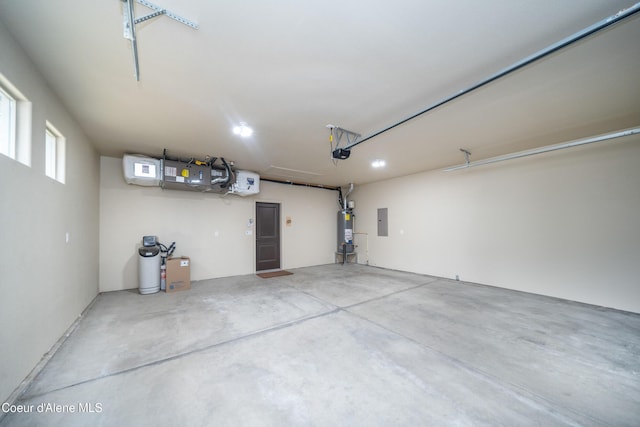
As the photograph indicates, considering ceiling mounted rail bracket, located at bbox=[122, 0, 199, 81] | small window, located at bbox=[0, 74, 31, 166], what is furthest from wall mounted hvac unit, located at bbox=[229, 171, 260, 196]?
ceiling mounted rail bracket, located at bbox=[122, 0, 199, 81]

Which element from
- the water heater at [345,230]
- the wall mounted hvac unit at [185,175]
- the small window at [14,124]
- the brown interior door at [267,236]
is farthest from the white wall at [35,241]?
the water heater at [345,230]

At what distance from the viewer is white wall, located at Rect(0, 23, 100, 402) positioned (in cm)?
170

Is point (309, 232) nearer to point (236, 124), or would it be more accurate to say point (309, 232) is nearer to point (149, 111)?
point (236, 124)

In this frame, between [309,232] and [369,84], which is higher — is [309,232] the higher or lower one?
the lower one

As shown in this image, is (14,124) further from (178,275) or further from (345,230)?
(345,230)

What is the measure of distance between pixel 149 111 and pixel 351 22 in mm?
2590

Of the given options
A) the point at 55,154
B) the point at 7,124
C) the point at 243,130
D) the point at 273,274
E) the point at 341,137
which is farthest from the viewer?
the point at 273,274

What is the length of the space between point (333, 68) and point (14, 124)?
2645 millimetres

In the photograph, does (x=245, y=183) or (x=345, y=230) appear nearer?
(x=245, y=183)

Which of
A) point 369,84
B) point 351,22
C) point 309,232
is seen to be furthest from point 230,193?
point 351,22

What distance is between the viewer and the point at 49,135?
2.69 meters

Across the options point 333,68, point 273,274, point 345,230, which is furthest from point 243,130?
point 345,230

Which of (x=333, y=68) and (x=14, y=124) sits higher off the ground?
(x=333, y=68)

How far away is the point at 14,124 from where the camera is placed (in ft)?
6.30
